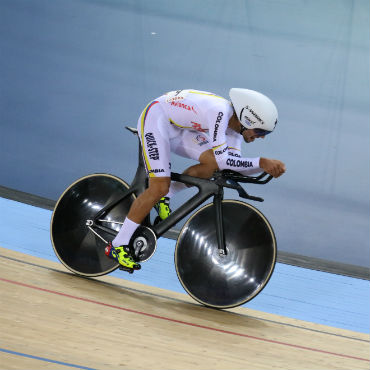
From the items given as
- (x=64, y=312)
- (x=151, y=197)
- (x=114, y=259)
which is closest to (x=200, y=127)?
(x=151, y=197)

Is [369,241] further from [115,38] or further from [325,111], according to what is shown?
[115,38]

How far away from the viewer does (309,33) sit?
22.0 ft

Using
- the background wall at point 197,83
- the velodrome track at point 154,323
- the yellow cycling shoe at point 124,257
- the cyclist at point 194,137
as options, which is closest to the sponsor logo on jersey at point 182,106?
the cyclist at point 194,137

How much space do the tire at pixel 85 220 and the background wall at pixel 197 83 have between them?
7.19 feet

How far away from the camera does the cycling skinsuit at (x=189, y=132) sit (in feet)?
12.0

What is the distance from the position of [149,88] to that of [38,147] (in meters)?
1.23

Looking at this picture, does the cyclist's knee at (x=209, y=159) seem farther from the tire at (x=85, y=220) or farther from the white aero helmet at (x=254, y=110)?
the tire at (x=85, y=220)

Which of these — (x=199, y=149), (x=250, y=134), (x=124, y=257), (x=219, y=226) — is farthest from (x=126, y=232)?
(x=250, y=134)

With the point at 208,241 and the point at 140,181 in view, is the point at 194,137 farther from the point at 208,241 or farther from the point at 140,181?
the point at 208,241

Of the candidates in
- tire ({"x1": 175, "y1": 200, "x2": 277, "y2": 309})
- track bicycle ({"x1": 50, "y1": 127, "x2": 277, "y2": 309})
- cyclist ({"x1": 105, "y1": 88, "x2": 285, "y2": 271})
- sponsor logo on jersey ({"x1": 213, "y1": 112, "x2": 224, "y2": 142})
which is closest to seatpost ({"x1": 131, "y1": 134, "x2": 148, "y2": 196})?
track bicycle ({"x1": 50, "y1": 127, "x2": 277, "y2": 309})

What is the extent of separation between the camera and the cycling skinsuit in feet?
12.0

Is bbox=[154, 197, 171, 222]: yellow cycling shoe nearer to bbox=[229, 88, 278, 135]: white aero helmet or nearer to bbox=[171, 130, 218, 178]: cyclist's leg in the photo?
bbox=[171, 130, 218, 178]: cyclist's leg

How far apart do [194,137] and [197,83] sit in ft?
9.64

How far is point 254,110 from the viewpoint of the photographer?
363 cm
